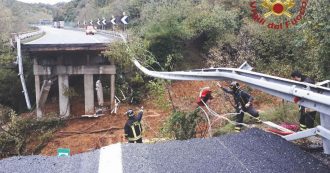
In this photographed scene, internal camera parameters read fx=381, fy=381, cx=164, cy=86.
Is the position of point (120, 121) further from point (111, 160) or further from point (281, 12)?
point (111, 160)

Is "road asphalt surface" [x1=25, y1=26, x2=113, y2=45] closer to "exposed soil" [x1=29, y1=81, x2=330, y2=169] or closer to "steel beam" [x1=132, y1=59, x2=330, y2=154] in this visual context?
"exposed soil" [x1=29, y1=81, x2=330, y2=169]

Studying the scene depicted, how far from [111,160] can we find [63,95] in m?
18.1

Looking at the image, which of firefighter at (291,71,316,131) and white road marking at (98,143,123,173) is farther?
firefighter at (291,71,316,131)

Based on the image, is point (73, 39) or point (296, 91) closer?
point (296, 91)

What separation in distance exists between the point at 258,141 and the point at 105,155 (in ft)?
9.16

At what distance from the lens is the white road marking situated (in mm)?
5918

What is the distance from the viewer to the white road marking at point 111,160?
19.4 ft

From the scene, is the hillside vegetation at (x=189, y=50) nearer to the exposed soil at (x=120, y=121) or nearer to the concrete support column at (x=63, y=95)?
the exposed soil at (x=120, y=121)

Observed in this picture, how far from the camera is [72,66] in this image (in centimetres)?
2298

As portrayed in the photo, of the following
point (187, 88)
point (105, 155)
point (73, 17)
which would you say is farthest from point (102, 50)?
point (73, 17)

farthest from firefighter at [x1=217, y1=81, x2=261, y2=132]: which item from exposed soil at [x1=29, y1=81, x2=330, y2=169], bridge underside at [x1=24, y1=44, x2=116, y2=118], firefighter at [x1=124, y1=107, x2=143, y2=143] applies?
bridge underside at [x1=24, y1=44, x2=116, y2=118]

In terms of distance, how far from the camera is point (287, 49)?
1995cm

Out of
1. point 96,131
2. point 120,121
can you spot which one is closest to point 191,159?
point 96,131

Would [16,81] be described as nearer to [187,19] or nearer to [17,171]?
[187,19]
